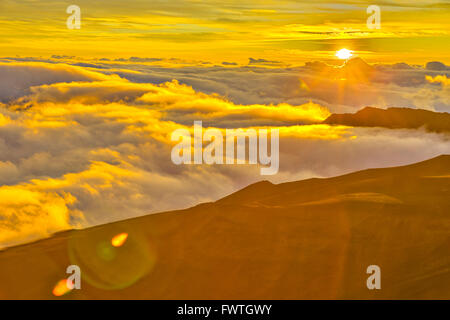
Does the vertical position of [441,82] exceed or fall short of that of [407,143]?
it exceeds it

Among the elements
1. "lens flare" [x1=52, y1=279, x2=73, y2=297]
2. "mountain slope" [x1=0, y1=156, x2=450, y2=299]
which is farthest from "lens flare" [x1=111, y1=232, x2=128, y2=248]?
"lens flare" [x1=52, y1=279, x2=73, y2=297]

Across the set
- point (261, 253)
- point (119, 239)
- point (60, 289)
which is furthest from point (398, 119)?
point (60, 289)

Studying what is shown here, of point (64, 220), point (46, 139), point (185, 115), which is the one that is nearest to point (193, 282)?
point (64, 220)

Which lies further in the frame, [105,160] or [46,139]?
[46,139]

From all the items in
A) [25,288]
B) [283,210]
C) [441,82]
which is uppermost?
[441,82]

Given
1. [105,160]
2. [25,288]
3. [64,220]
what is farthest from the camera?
[105,160]

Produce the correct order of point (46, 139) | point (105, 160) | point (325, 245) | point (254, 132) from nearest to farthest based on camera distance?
point (325, 245) < point (105, 160) < point (46, 139) < point (254, 132)

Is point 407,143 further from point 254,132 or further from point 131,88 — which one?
point 131,88

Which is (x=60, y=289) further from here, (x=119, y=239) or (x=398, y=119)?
(x=398, y=119)
